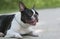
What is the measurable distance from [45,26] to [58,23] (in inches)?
17.7

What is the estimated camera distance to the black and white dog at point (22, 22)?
4.73m

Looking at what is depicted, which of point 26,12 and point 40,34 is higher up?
point 26,12

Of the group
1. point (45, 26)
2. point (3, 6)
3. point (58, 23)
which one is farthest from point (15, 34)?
point (3, 6)

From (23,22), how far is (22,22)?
0.08 ft

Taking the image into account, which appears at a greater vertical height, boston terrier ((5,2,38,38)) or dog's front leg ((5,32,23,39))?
boston terrier ((5,2,38,38))

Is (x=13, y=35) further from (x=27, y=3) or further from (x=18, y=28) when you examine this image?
(x=27, y=3)

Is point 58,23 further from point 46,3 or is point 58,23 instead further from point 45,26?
point 46,3

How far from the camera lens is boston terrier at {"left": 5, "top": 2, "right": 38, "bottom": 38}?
473 cm

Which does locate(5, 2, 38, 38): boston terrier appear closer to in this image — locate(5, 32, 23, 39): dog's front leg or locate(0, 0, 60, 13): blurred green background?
locate(5, 32, 23, 39): dog's front leg

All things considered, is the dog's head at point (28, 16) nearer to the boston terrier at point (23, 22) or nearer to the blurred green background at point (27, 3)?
the boston terrier at point (23, 22)

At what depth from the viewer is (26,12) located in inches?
189

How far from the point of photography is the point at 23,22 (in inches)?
189

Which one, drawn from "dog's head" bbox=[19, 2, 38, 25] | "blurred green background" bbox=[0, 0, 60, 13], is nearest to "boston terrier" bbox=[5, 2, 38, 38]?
"dog's head" bbox=[19, 2, 38, 25]

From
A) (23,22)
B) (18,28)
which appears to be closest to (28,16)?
(23,22)
